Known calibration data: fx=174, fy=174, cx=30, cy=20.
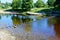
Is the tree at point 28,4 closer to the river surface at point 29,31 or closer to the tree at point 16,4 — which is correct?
the tree at point 16,4

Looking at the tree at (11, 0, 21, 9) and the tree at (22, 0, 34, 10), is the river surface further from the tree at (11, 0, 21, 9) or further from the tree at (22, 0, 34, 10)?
the tree at (11, 0, 21, 9)

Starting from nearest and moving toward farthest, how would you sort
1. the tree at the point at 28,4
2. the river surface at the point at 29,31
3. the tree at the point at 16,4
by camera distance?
the river surface at the point at 29,31 → the tree at the point at 28,4 → the tree at the point at 16,4

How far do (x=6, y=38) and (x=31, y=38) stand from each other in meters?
3.19

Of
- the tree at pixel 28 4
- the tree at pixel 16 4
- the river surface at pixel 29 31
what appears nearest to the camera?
the river surface at pixel 29 31

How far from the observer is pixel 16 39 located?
21672mm

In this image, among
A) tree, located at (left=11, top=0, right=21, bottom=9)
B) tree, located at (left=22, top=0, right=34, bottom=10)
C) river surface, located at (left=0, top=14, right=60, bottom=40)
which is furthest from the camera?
tree, located at (left=11, top=0, right=21, bottom=9)

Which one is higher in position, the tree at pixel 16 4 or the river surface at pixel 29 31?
the river surface at pixel 29 31

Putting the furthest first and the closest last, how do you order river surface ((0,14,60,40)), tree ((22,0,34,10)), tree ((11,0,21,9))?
1. tree ((11,0,21,9))
2. tree ((22,0,34,10))
3. river surface ((0,14,60,40))

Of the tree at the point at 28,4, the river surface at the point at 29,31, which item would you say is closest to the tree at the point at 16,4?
the tree at the point at 28,4

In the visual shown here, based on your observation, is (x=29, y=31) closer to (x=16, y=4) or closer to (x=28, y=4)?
(x=28, y=4)

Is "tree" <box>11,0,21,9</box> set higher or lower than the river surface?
lower

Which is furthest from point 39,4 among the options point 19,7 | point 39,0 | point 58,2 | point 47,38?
point 47,38

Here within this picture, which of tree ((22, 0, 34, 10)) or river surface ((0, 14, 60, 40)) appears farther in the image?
tree ((22, 0, 34, 10))

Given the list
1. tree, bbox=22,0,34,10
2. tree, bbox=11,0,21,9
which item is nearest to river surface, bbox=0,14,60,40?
tree, bbox=22,0,34,10
